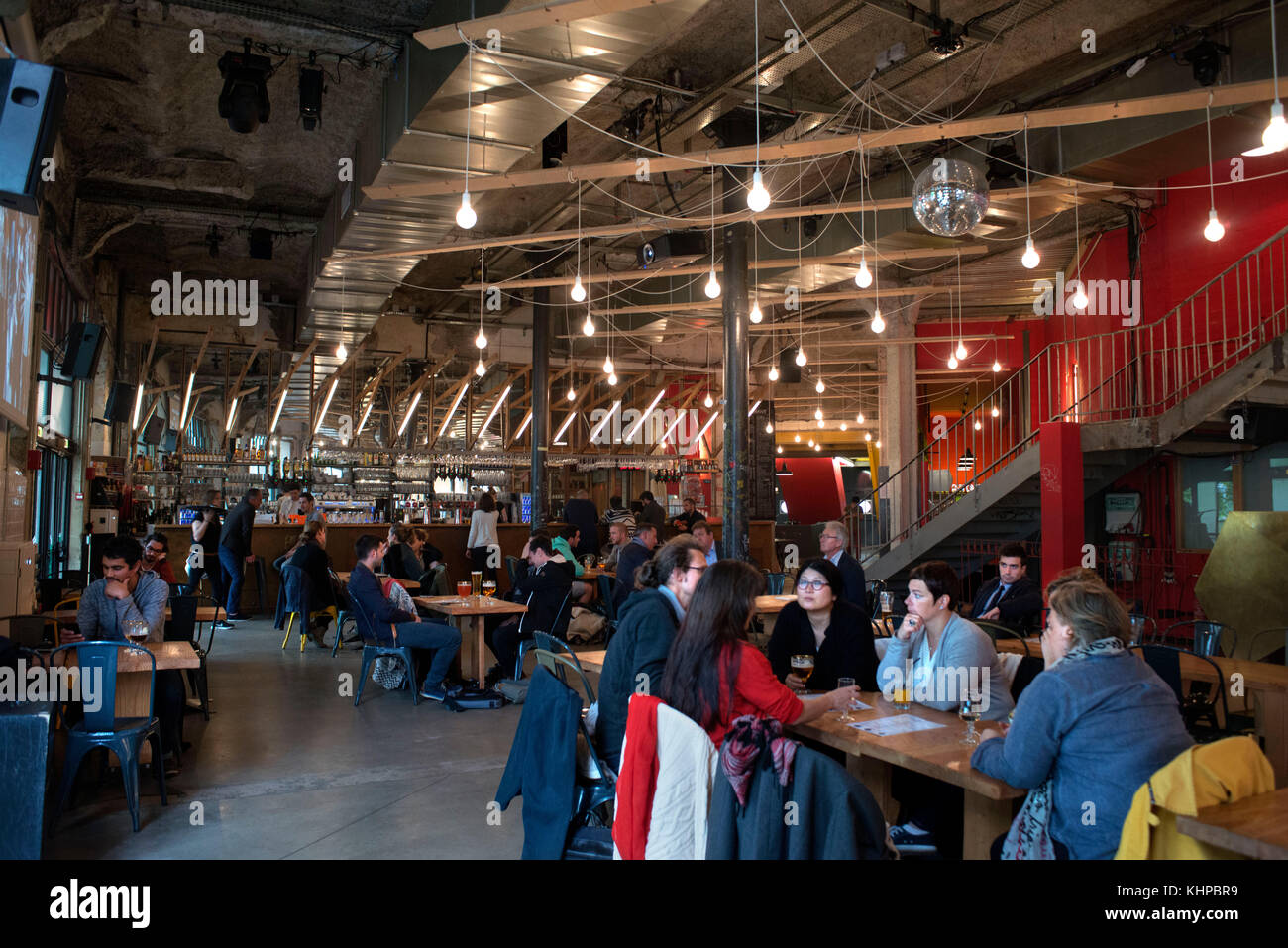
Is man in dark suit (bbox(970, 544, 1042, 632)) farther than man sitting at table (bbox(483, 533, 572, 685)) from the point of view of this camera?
No

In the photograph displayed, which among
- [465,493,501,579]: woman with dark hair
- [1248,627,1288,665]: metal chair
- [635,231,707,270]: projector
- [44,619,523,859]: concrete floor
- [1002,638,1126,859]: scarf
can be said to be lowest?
[44,619,523,859]: concrete floor

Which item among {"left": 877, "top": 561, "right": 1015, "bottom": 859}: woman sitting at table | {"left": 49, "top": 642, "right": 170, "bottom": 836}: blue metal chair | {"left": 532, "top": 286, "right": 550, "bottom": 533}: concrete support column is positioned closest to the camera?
{"left": 877, "top": 561, "right": 1015, "bottom": 859}: woman sitting at table

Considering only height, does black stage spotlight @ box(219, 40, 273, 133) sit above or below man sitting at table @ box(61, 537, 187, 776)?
above

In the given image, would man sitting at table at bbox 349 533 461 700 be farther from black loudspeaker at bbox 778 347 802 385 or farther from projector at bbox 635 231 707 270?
black loudspeaker at bbox 778 347 802 385

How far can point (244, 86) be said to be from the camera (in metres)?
7.34

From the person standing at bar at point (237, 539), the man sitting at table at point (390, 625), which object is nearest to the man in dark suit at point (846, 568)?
the man sitting at table at point (390, 625)

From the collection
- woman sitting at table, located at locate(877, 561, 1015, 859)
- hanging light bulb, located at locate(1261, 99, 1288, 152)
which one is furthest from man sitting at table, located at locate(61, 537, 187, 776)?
hanging light bulb, located at locate(1261, 99, 1288, 152)

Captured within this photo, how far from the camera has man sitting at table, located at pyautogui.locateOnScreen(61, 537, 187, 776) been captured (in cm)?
493

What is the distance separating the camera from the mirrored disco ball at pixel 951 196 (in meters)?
6.00

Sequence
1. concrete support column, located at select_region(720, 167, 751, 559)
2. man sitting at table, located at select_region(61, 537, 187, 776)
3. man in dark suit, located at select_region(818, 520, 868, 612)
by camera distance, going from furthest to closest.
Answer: concrete support column, located at select_region(720, 167, 751, 559)
man in dark suit, located at select_region(818, 520, 868, 612)
man sitting at table, located at select_region(61, 537, 187, 776)

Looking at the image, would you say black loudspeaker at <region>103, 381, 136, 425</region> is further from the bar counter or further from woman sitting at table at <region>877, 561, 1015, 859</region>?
woman sitting at table at <region>877, 561, 1015, 859</region>

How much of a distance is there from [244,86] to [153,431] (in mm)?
9023

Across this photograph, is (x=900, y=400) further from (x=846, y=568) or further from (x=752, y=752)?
(x=752, y=752)

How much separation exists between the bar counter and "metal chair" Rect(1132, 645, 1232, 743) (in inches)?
274
